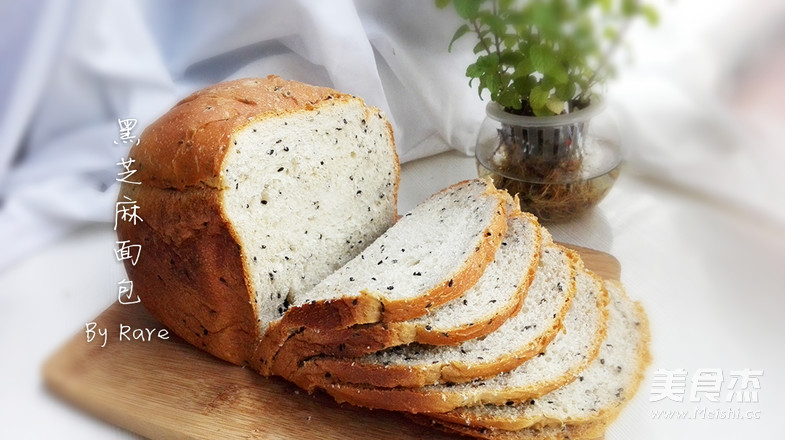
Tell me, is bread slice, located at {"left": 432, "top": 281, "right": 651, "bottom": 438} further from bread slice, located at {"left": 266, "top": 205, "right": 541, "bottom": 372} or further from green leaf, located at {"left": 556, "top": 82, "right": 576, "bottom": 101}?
green leaf, located at {"left": 556, "top": 82, "right": 576, "bottom": 101}

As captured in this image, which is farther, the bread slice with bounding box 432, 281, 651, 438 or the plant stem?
the plant stem

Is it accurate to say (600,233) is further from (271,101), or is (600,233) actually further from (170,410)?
(170,410)

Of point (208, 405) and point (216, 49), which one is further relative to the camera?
point (216, 49)

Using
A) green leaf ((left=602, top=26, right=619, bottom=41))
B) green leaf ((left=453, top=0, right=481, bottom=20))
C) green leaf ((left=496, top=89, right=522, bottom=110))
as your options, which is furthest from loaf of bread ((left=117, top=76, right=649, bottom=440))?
green leaf ((left=602, top=26, right=619, bottom=41))

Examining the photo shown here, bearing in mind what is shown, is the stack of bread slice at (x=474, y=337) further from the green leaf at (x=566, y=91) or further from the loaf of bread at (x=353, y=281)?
the green leaf at (x=566, y=91)

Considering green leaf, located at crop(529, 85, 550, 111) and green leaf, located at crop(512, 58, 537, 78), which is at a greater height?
green leaf, located at crop(512, 58, 537, 78)

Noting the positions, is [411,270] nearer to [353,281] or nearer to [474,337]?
[353,281]

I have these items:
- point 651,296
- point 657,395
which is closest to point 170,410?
point 657,395
